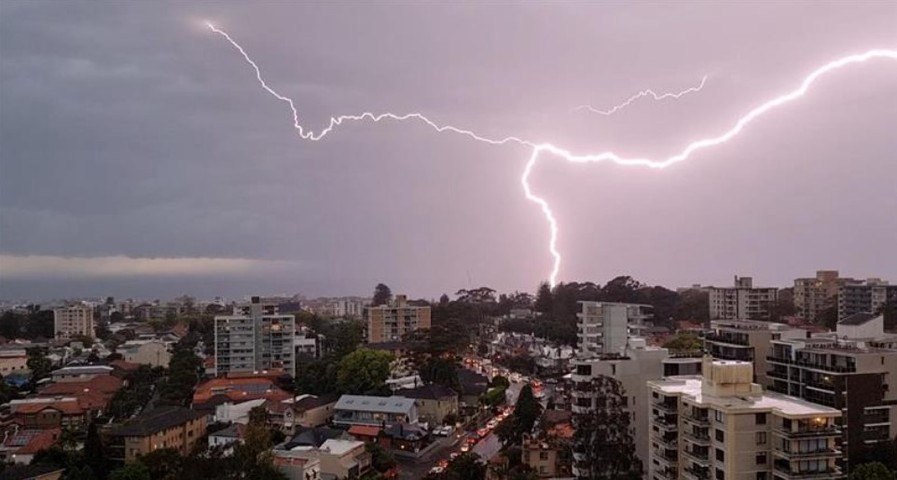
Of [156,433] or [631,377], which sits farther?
[156,433]

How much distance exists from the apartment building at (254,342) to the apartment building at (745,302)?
1992 cm

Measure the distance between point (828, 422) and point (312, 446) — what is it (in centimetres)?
1035

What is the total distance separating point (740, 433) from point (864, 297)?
25.7 meters

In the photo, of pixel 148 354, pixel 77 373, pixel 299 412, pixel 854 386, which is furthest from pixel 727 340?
pixel 148 354

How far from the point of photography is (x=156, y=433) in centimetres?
1627

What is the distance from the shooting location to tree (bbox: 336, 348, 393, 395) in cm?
2234

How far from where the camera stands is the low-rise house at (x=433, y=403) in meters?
20.9

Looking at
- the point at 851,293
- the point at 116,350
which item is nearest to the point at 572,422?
the point at 851,293

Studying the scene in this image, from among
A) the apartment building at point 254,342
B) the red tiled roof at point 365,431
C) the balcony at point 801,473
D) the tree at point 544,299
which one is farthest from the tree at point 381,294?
the balcony at point 801,473

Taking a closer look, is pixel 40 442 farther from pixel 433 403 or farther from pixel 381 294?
pixel 381 294

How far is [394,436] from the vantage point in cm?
1838

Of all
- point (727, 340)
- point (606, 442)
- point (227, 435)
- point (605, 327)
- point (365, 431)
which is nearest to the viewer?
point (606, 442)

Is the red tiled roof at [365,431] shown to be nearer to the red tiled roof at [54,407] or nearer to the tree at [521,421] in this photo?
the tree at [521,421]

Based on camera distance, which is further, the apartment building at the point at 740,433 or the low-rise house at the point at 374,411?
the low-rise house at the point at 374,411
